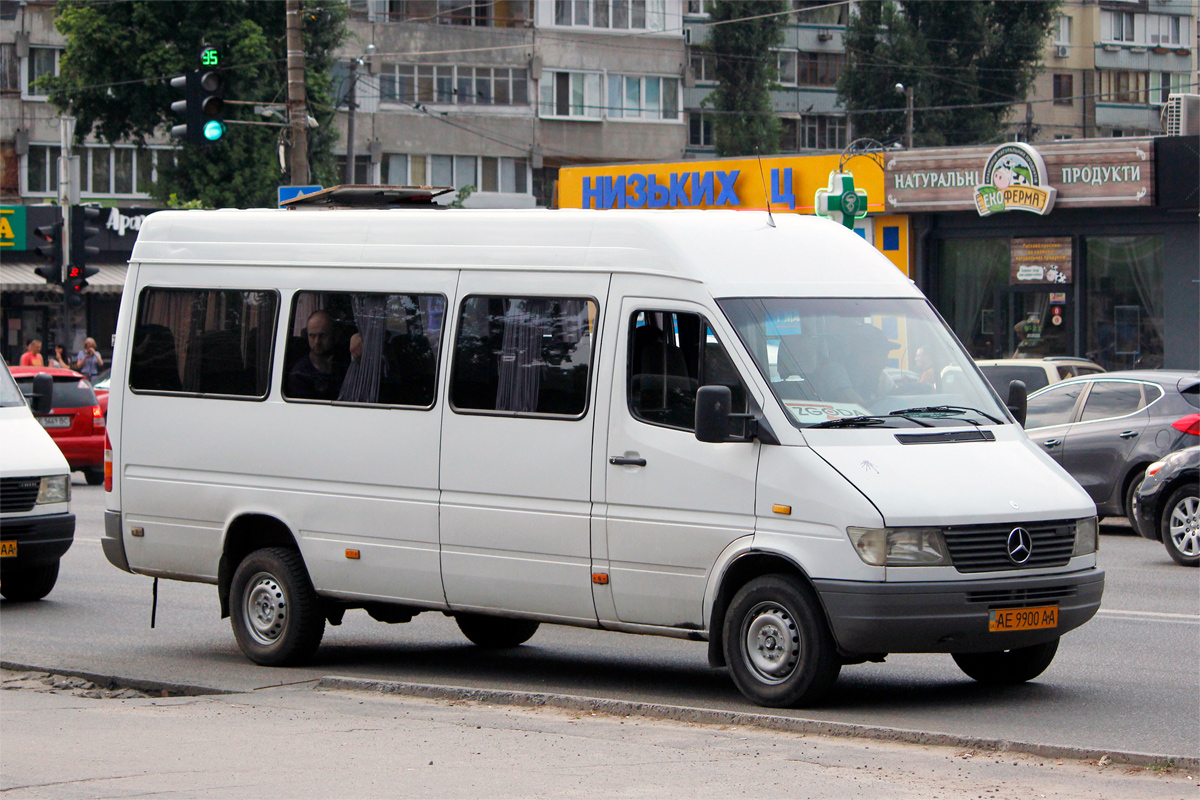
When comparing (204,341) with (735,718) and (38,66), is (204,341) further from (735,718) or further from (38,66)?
(38,66)

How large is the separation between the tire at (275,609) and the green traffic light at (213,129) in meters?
11.4

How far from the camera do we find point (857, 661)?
331 inches

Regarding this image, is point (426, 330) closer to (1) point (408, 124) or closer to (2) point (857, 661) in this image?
(2) point (857, 661)

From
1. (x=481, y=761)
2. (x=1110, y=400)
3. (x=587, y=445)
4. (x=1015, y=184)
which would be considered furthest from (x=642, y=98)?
(x=481, y=761)

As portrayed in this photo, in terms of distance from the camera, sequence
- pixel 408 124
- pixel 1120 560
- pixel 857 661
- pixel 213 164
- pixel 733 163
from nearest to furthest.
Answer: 1. pixel 857 661
2. pixel 1120 560
3. pixel 733 163
4. pixel 213 164
5. pixel 408 124

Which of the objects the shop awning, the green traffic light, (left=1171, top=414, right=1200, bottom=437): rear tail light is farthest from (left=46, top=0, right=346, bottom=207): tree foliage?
(left=1171, top=414, right=1200, bottom=437): rear tail light

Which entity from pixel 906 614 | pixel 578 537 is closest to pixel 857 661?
pixel 906 614

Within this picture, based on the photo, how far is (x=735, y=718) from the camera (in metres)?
7.86

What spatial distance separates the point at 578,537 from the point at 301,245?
2.66m

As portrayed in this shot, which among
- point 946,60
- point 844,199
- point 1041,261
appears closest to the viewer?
point 844,199

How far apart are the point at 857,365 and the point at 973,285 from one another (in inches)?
934

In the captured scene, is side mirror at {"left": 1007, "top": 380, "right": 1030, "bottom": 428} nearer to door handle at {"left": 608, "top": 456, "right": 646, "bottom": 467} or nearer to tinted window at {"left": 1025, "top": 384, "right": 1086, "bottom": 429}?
door handle at {"left": 608, "top": 456, "right": 646, "bottom": 467}

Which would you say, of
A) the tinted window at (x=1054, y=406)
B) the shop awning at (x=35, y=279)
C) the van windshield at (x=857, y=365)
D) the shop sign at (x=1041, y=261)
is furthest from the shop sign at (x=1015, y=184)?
the shop awning at (x=35, y=279)

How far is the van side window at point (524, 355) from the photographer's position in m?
8.95
